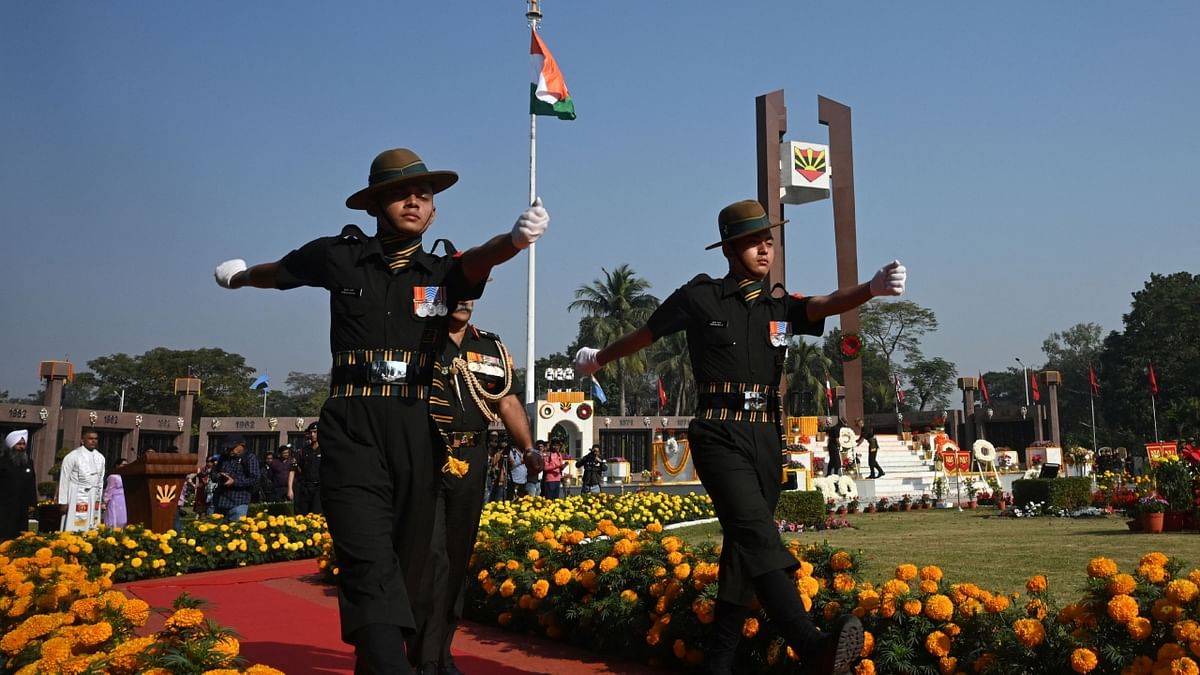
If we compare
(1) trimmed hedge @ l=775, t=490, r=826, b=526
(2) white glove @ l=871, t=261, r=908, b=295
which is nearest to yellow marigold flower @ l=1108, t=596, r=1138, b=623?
Answer: (2) white glove @ l=871, t=261, r=908, b=295

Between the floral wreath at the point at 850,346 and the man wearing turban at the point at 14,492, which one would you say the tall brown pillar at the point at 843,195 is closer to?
the floral wreath at the point at 850,346

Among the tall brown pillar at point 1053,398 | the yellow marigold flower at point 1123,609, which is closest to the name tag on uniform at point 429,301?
the yellow marigold flower at point 1123,609

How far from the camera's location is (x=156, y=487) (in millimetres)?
10992

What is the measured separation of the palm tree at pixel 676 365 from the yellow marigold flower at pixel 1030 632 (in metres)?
54.3

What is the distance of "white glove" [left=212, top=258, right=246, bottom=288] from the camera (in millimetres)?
3895

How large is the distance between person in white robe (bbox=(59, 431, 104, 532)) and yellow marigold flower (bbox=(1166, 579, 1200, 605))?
12920 mm

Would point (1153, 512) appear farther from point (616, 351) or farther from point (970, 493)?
point (616, 351)

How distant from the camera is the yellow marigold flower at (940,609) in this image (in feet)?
13.1

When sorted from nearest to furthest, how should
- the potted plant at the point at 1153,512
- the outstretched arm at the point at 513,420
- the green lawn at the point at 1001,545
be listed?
the outstretched arm at the point at 513,420, the green lawn at the point at 1001,545, the potted plant at the point at 1153,512

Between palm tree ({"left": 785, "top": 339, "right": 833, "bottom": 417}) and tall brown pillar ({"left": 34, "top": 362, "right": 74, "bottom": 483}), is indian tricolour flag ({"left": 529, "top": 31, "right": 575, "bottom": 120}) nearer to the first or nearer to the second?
tall brown pillar ({"left": 34, "top": 362, "right": 74, "bottom": 483})

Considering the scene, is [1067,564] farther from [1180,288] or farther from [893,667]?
[1180,288]

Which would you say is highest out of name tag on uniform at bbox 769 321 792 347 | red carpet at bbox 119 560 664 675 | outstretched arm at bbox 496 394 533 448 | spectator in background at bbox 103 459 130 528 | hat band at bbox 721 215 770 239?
hat band at bbox 721 215 770 239

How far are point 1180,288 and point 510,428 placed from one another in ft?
232

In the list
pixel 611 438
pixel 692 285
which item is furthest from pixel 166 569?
pixel 611 438
